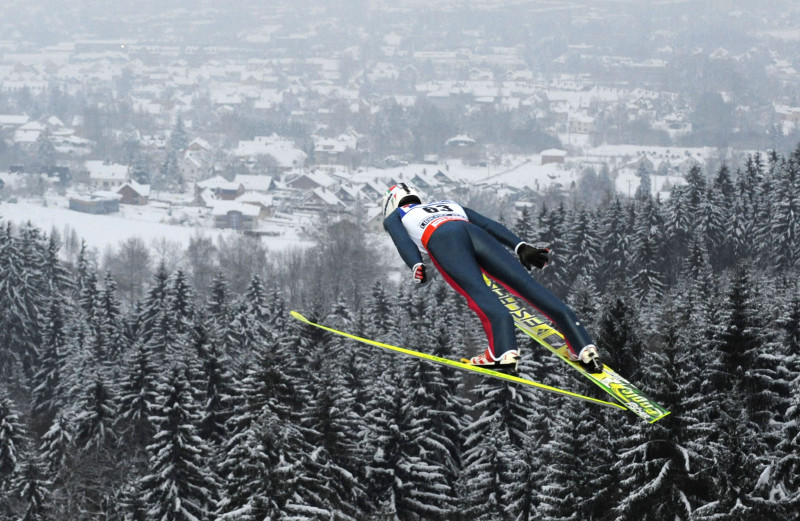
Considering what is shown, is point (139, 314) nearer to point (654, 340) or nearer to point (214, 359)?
point (214, 359)

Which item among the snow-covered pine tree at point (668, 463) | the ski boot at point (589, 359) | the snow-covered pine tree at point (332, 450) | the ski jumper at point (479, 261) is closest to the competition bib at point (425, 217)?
the ski jumper at point (479, 261)

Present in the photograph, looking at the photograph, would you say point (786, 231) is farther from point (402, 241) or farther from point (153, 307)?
point (402, 241)

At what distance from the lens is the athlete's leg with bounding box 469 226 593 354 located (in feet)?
44.5

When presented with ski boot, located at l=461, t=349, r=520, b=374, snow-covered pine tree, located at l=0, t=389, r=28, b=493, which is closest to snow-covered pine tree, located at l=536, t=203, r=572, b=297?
snow-covered pine tree, located at l=0, t=389, r=28, b=493

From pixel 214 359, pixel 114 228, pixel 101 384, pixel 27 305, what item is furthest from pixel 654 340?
pixel 114 228

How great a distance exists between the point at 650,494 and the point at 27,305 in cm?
5823

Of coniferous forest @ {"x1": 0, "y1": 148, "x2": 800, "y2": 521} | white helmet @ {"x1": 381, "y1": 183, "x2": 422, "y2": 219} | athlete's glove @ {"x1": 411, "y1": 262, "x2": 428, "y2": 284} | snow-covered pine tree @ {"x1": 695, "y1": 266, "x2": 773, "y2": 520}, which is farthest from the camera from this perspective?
coniferous forest @ {"x1": 0, "y1": 148, "x2": 800, "y2": 521}

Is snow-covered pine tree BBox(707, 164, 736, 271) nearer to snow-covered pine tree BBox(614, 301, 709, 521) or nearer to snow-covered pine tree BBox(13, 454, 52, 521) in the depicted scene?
snow-covered pine tree BBox(13, 454, 52, 521)

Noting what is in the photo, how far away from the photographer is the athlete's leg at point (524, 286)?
13578mm

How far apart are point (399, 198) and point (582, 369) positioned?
10.4ft

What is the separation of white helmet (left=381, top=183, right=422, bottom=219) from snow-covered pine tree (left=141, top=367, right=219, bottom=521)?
72.9ft

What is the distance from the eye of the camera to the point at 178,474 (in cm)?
3566

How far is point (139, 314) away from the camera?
219ft

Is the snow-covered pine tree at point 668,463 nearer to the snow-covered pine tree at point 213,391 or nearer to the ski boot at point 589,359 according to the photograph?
the ski boot at point 589,359
